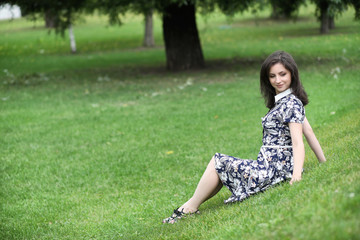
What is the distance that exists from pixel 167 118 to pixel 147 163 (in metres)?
2.57

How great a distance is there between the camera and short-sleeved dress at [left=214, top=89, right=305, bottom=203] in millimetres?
4324

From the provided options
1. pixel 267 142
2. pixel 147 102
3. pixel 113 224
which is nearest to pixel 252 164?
pixel 267 142

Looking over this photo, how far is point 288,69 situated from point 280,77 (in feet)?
0.32

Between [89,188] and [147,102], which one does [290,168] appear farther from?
[147,102]

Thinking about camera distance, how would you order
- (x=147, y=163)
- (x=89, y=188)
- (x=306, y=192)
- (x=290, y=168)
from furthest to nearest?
(x=147, y=163) → (x=89, y=188) → (x=290, y=168) → (x=306, y=192)

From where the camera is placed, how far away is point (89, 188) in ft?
20.9

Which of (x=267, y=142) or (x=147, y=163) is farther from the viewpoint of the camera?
(x=147, y=163)

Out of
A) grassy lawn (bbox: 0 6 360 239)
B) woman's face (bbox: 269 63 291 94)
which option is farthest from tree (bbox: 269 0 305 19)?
woman's face (bbox: 269 63 291 94)

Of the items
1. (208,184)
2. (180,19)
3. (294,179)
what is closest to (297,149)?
(294,179)

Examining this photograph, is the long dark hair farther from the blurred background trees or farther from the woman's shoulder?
the blurred background trees

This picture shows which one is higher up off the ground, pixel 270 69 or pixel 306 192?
pixel 270 69

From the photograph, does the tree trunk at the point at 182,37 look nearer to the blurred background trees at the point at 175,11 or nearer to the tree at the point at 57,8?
the blurred background trees at the point at 175,11

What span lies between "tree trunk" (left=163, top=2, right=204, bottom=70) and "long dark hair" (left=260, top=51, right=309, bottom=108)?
10.3 metres

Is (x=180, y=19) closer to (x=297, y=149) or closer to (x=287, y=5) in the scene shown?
(x=287, y=5)
